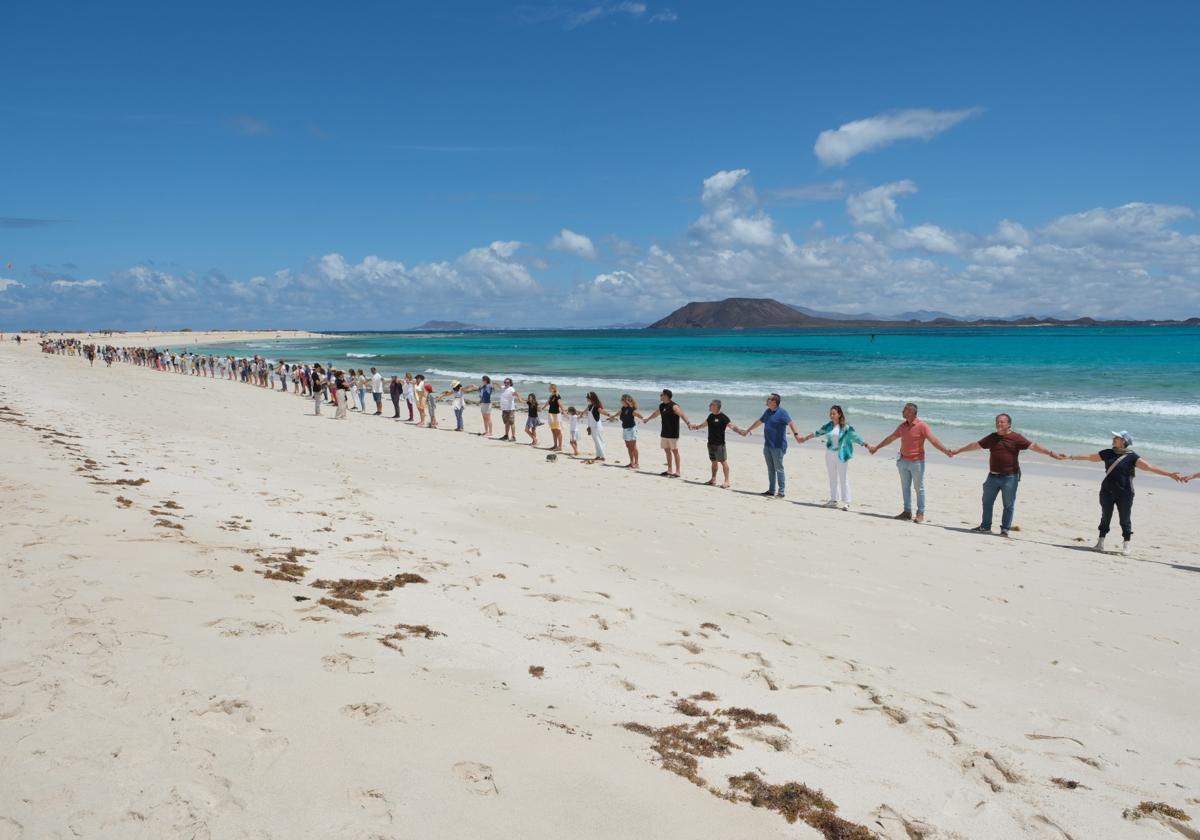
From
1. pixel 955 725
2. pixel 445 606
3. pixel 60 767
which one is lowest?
pixel 955 725

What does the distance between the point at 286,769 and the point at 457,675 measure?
1.34 metres

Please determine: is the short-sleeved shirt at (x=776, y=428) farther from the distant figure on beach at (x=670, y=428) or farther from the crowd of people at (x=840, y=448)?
the distant figure on beach at (x=670, y=428)

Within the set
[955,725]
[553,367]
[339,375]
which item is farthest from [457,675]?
[553,367]

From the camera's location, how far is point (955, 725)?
14.5ft

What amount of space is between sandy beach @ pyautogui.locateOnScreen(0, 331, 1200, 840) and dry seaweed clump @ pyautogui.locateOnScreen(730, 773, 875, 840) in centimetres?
1

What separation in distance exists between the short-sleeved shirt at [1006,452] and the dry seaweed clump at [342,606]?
8.72m

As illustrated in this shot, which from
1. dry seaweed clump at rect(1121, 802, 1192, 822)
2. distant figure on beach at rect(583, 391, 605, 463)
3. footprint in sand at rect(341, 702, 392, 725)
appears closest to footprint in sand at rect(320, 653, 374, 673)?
footprint in sand at rect(341, 702, 392, 725)

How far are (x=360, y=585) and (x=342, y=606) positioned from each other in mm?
554

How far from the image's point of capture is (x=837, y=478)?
37.2 ft

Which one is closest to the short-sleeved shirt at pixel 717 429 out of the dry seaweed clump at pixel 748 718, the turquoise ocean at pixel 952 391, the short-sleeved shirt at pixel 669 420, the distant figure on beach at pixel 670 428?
the distant figure on beach at pixel 670 428

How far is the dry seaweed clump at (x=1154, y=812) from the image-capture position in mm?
3584

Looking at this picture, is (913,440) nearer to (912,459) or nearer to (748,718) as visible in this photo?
(912,459)

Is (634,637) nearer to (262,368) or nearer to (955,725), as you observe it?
(955,725)

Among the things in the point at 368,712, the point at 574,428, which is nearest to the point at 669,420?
the point at 574,428
